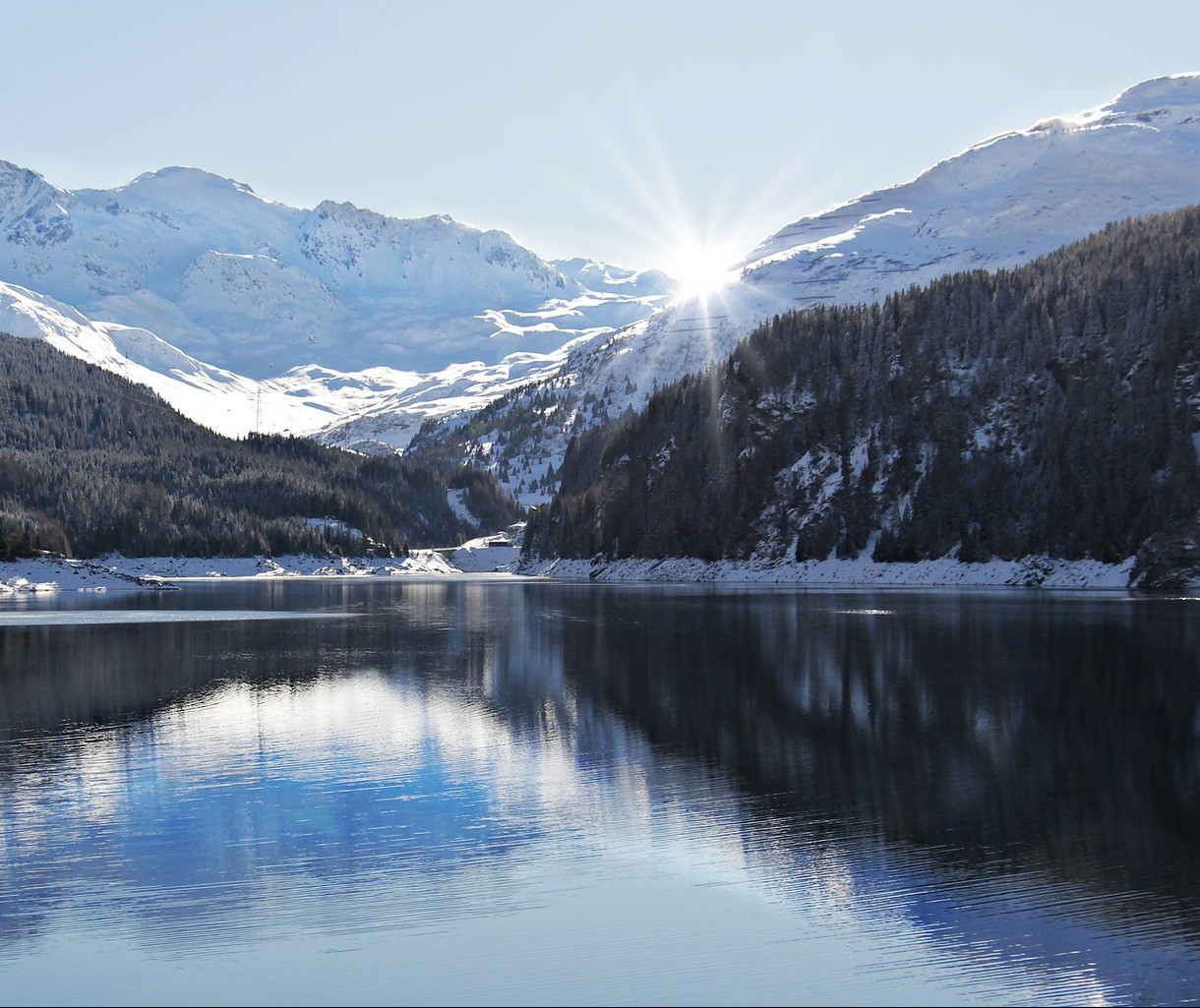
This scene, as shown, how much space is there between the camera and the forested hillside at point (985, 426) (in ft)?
452

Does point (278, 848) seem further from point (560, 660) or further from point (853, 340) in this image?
point (853, 340)

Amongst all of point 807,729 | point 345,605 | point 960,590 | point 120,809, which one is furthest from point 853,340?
point 120,809

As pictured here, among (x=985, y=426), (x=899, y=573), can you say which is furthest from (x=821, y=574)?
(x=985, y=426)

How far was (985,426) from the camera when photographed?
158375 millimetres

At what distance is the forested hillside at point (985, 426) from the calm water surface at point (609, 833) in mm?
95991

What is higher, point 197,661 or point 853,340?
point 853,340

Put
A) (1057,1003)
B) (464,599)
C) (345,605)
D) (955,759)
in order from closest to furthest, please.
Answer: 1. (1057,1003)
2. (955,759)
3. (345,605)
4. (464,599)

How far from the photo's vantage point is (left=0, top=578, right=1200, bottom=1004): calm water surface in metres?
15.4

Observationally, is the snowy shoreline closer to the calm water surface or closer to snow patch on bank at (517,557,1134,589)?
snow patch on bank at (517,557,1134,589)

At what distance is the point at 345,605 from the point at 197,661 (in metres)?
59.6

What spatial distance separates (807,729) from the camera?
32.5m

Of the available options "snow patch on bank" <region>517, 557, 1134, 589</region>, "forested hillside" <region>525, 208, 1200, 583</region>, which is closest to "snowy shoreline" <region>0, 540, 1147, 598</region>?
"snow patch on bank" <region>517, 557, 1134, 589</region>

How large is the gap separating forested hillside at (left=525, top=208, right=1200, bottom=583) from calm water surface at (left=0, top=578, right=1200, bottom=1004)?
96.0 meters

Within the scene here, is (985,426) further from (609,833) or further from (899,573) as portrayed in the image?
(609,833)
